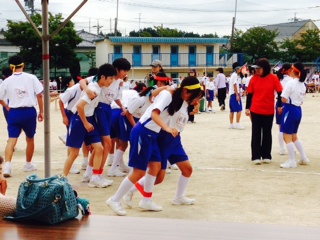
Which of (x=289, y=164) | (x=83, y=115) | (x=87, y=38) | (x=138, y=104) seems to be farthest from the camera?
(x=87, y=38)

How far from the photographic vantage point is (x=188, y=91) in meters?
6.08

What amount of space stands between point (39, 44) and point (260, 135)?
37928 mm

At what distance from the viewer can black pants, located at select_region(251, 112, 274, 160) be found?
9750 mm

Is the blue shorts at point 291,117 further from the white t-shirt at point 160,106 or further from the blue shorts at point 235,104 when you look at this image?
the blue shorts at point 235,104

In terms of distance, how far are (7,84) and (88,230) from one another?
541cm

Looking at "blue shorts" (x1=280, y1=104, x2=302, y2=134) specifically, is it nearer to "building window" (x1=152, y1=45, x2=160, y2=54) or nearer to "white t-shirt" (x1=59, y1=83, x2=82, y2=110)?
"white t-shirt" (x1=59, y1=83, x2=82, y2=110)

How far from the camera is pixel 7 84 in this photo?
873 centimetres

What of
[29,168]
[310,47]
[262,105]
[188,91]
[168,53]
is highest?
[310,47]

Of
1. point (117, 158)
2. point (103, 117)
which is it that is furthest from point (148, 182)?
point (117, 158)

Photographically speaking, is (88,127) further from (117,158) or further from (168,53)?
(168,53)

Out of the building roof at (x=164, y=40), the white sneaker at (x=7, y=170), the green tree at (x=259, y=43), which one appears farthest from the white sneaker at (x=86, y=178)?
the green tree at (x=259, y=43)

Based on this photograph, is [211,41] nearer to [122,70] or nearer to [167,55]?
[167,55]

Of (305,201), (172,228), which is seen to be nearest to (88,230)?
(172,228)

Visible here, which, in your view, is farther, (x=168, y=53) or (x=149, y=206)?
(x=168, y=53)
